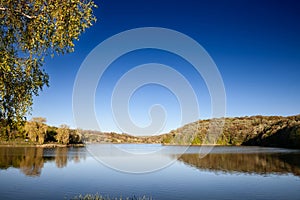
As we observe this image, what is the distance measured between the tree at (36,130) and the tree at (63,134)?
12.4m

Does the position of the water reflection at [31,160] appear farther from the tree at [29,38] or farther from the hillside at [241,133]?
the hillside at [241,133]

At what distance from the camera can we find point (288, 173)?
35.0m

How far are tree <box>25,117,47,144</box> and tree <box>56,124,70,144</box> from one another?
490 inches

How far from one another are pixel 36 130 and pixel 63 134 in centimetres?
2032

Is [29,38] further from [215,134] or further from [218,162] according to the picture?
[215,134]

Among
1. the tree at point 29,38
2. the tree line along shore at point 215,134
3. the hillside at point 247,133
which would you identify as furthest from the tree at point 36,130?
the tree at point 29,38

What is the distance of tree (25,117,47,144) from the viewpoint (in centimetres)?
10053

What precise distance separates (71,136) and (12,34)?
126141 mm

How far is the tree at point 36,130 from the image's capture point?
101 metres

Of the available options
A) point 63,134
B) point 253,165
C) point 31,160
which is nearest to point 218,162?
point 253,165

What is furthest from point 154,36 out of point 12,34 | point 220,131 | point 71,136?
point 220,131

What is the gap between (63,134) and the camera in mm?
122562

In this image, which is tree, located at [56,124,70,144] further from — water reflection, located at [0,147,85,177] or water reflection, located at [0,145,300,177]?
water reflection, located at [0,145,300,177]

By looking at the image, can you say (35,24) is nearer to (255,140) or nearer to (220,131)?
(255,140)
